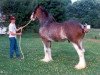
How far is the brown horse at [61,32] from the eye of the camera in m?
12.4

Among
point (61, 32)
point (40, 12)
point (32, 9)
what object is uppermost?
point (40, 12)

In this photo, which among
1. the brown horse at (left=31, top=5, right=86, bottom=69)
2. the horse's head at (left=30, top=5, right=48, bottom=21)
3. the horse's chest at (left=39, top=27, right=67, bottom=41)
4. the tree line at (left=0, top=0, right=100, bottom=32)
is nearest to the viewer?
the brown horse at (left=31, top=5, right=86, bottom=69)

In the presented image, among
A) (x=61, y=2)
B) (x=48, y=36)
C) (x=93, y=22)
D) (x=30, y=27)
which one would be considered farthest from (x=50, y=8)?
(x=48, y=36)

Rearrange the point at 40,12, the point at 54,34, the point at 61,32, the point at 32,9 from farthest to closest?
the point at 32,9 → the point at 40,12 → the point at 54,34 → the point at 61,32

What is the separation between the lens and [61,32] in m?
12.8

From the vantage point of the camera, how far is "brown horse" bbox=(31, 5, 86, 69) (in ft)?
40.6

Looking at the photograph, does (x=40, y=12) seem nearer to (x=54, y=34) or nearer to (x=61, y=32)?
(x=54, y=34)

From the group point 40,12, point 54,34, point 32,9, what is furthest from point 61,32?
point 32,9

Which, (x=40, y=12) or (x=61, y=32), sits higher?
(x=40, y=12)

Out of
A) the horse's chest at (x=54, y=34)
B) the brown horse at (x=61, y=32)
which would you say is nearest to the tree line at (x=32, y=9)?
the brown horse at (x=61, y=32)

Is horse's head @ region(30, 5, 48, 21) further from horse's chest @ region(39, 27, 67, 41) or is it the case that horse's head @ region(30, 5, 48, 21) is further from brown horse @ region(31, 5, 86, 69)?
horse's chest @ region(39, 27, 67, 41)

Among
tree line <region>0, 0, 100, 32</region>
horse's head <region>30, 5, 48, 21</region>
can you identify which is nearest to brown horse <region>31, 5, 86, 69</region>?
horse's head <region>30, 5, 48, 21</region>

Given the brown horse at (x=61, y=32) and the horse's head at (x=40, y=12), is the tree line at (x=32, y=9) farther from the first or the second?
the brown horse at (x=61, y=32)

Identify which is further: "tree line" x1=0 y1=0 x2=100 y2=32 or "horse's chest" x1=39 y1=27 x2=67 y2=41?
"tree line" x1=0 y1=0 x2=100 y2=32
